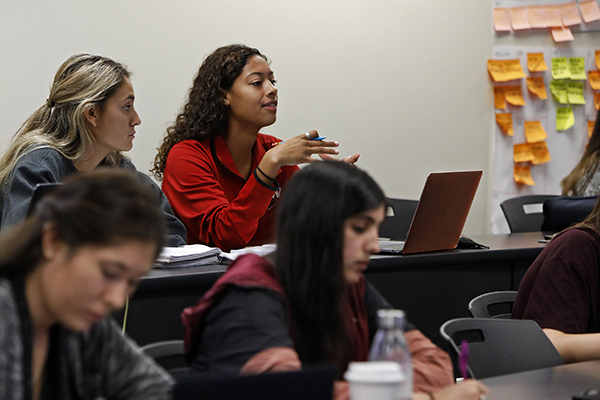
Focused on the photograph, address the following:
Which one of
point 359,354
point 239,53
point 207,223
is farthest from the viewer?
point 239,53

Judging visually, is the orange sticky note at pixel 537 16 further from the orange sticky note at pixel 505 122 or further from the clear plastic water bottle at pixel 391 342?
the clear plastic water bottle at pixel 391 342

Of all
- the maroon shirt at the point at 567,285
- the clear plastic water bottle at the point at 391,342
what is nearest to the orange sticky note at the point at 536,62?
the maroon shirt at the point at 567,285

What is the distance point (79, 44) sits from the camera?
2.84 meters

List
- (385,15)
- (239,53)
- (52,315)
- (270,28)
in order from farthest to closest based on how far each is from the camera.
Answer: (385,15), (270,28), (239,53), (52,315)

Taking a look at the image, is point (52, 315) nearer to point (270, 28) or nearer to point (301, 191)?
point (301, 191)

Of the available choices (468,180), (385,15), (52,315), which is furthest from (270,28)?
(52,315)

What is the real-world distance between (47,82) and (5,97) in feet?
0.57

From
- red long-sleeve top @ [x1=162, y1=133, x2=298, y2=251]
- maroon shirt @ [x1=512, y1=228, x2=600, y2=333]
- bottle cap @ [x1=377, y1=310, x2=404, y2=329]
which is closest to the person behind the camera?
bottle cap @ [x1=377, y1=310, x2=404, y2=329]

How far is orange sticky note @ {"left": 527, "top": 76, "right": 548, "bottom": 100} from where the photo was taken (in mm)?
3953

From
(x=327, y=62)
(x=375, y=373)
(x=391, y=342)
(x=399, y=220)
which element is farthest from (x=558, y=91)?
(x=375, y=373)

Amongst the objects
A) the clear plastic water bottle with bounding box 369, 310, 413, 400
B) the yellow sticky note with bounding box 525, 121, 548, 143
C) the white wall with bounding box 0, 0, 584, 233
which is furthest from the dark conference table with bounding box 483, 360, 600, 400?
the yellow sticky note with bounding box 525, 121, 548, 143

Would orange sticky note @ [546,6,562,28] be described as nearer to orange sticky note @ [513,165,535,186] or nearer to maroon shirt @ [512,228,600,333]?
orange sticky note @ [513,165,535,186]

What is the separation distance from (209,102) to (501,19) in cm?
204

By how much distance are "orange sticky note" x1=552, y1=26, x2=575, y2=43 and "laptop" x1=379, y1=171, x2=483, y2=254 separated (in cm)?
217
